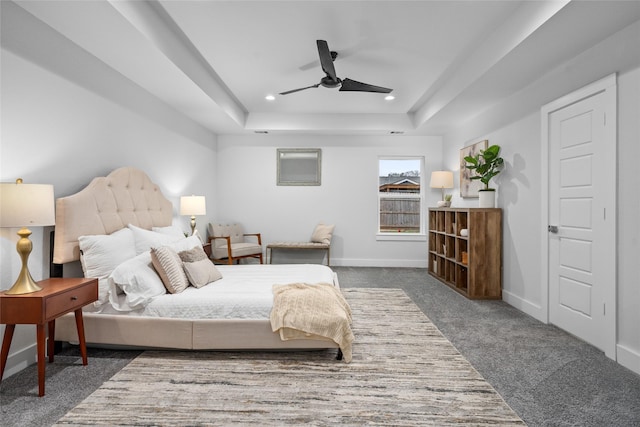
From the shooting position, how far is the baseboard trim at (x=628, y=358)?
7.28 feet

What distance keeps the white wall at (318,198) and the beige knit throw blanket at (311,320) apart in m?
3.75

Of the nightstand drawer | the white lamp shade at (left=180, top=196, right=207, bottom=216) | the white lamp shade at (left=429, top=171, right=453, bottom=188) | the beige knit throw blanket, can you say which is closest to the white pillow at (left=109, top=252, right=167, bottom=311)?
the nightstand drawer

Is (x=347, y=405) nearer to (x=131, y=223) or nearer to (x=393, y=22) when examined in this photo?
(x=131, y=223)

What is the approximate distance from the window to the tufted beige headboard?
3900 mm

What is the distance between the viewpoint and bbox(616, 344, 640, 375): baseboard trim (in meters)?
2.22

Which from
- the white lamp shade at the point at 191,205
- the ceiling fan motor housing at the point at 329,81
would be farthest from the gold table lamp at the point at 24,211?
the ceiling fan motor housing at the point at 329,81

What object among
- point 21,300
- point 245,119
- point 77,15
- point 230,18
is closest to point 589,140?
point 230,18

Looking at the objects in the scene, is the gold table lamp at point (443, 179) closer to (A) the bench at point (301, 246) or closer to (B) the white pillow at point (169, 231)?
(A) the bench at point (301, 246)

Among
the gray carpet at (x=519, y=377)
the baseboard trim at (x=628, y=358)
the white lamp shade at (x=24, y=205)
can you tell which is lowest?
the gray carpet at (x=519, y=377)

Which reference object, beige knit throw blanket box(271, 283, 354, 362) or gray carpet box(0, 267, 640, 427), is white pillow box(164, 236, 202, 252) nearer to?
gray carpet box(0, 267, 640, 427)

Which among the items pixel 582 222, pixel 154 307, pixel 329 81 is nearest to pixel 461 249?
pixel 582 222

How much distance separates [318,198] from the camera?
614 cm

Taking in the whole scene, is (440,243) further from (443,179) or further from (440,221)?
(443,179)

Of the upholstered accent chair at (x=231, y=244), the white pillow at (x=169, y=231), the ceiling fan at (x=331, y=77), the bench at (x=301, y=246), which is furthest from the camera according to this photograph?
the bench at (x=301, y=246)
